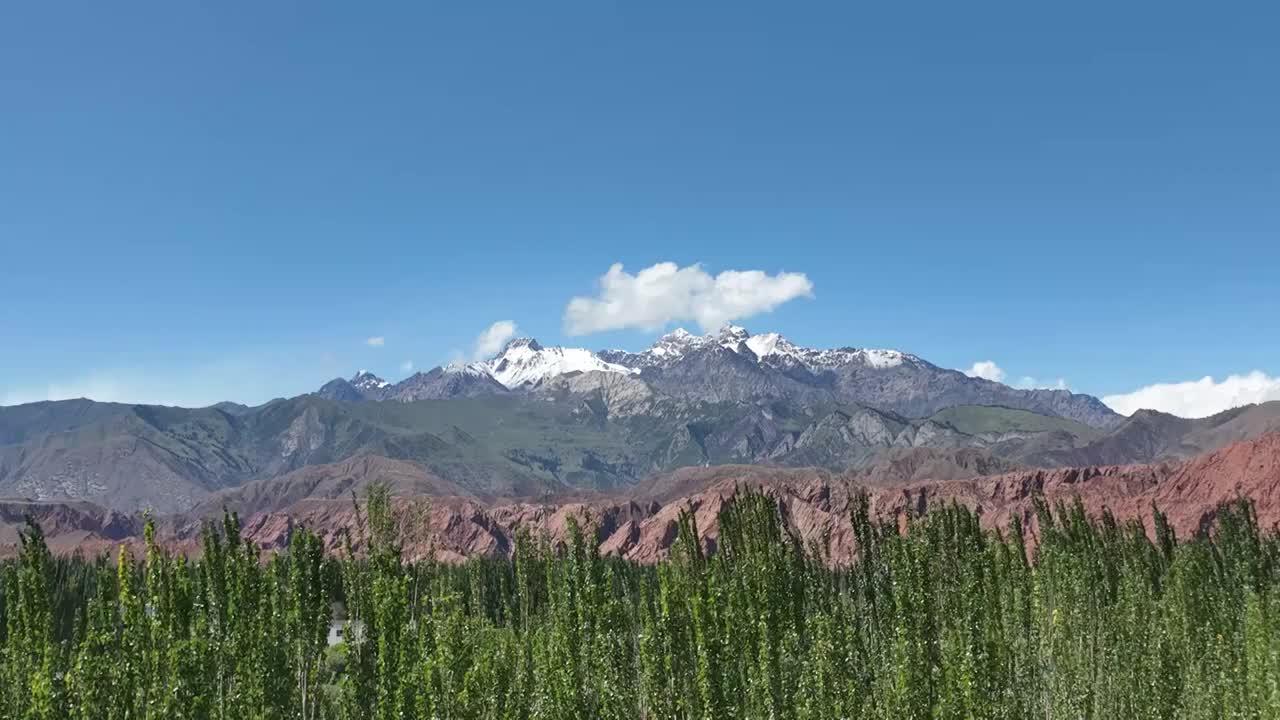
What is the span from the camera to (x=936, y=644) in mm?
28641

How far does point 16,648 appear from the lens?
2842 centimetres

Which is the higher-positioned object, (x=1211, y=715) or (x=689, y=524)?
(x=689, y=524)

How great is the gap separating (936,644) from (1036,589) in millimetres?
11827

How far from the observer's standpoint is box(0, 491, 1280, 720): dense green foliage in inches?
797

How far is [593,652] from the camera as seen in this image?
965 inches

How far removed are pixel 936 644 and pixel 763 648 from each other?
860 centimetres

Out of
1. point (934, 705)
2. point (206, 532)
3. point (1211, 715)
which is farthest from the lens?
point (206, 532)

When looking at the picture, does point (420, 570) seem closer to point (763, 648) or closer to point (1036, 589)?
point (763, 648)

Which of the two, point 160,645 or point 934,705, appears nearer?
point 934,705

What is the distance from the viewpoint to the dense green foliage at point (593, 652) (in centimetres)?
2025

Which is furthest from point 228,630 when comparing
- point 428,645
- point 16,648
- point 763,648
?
point 763,648

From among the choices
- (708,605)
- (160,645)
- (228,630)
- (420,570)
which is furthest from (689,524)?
(160,645)

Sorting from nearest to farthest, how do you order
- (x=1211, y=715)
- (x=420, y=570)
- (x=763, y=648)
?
1. (x=763, y=648)
2. (x=1211, y=715)
3. (x=420, y=570)

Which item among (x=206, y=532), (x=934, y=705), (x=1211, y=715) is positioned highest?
(x=206, y=532)
